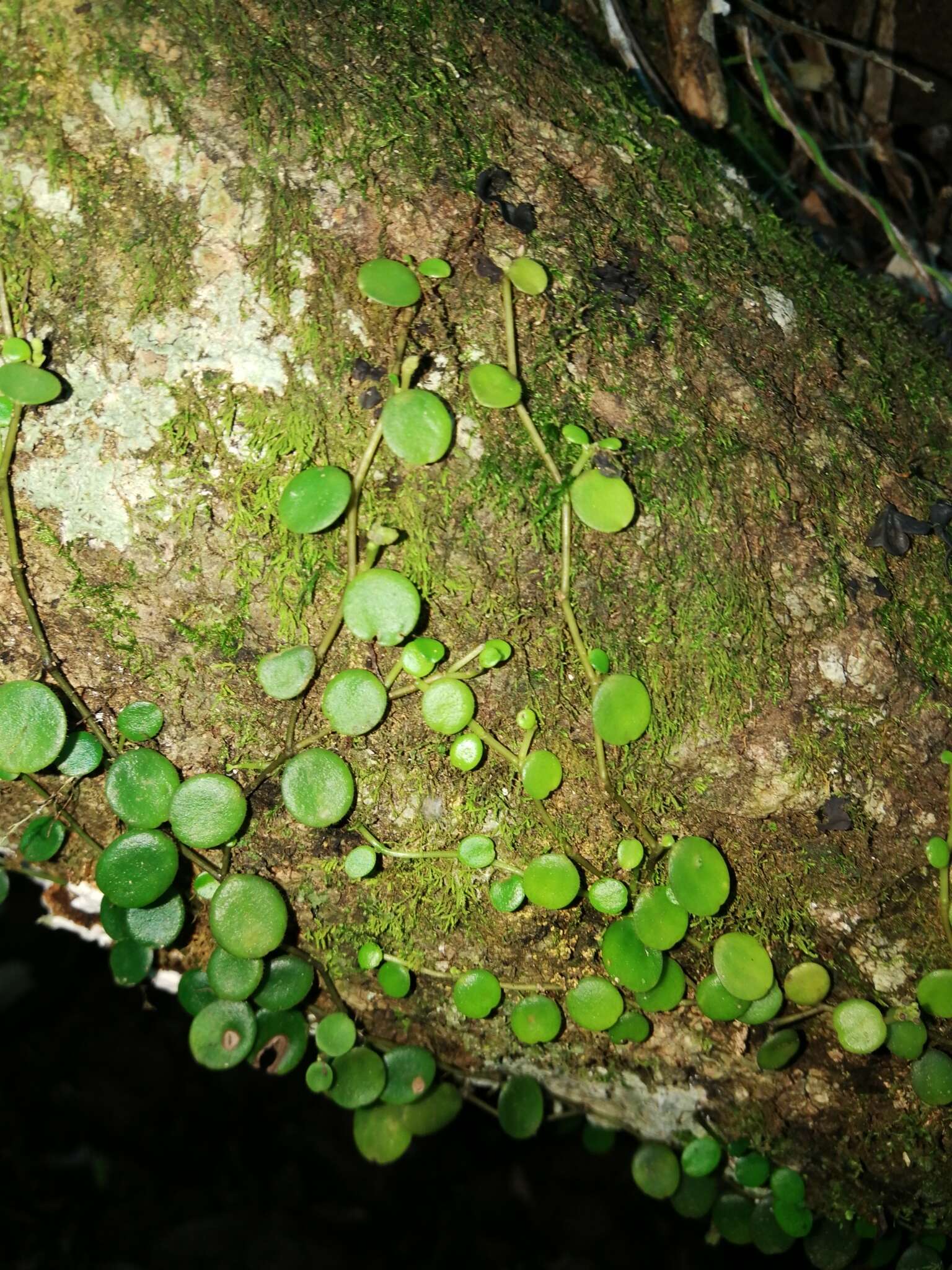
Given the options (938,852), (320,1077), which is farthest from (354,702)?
(938,852)

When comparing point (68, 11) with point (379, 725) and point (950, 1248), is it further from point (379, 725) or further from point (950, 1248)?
point (950, 1248)

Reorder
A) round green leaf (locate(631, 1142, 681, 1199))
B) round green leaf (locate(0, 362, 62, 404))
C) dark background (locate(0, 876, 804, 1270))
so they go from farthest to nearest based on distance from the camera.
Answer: dark background (locate(0, 876, 804, 1270)) < round green leaf (locate(631, 1142, 681, 1199)) < round green leaf (locate(0, 362, 62, 404))

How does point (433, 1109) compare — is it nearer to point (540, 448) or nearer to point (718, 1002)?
point (718, 1002)

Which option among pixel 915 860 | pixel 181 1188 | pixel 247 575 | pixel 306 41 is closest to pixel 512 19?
pixel 306 41

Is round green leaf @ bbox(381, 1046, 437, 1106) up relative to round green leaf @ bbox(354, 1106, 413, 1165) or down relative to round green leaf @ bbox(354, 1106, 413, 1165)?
up

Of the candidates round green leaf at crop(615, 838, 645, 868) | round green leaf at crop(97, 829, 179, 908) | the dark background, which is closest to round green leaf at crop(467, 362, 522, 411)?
round green leaf at crop(615, 838, 645, 868)

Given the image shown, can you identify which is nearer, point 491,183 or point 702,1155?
point 491,183

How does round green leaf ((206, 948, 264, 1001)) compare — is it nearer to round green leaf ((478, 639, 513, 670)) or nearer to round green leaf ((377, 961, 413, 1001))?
round green leaf ((377, 961, 413, 1001))
